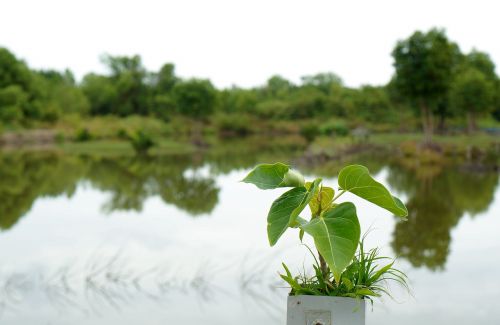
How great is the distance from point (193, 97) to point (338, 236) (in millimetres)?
29425

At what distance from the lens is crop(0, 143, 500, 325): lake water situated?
14.1ft

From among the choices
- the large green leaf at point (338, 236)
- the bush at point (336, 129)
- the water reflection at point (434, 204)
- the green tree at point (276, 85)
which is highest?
the green tree at point (276, 85)

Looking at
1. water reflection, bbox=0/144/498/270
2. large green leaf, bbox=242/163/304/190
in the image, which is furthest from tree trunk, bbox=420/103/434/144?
large green leaf, bbox=242/163/304/190

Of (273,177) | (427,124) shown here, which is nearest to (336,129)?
(427,124)

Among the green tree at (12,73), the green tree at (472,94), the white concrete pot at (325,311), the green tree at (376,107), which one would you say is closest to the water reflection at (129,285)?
the white concrete pot at (325,311)

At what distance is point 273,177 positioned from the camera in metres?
1.50

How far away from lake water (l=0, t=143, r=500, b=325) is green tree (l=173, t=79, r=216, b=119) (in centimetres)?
1873

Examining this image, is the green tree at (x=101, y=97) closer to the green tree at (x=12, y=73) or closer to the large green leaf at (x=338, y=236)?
the green tree at (x=12, y=73)

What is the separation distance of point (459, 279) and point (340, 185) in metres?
4.10

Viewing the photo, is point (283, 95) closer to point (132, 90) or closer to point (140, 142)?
point (132, 90)

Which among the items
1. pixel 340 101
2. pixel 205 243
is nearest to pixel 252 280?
pixel 205 243

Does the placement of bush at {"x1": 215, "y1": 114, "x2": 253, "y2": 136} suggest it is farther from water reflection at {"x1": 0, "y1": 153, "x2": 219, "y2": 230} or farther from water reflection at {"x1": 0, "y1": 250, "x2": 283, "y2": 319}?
water reflection at {"x1": 0, "y1": 250, "x2": 283, "y2": 319}

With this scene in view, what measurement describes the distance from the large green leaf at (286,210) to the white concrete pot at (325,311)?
0.19 m

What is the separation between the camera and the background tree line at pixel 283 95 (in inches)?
891
